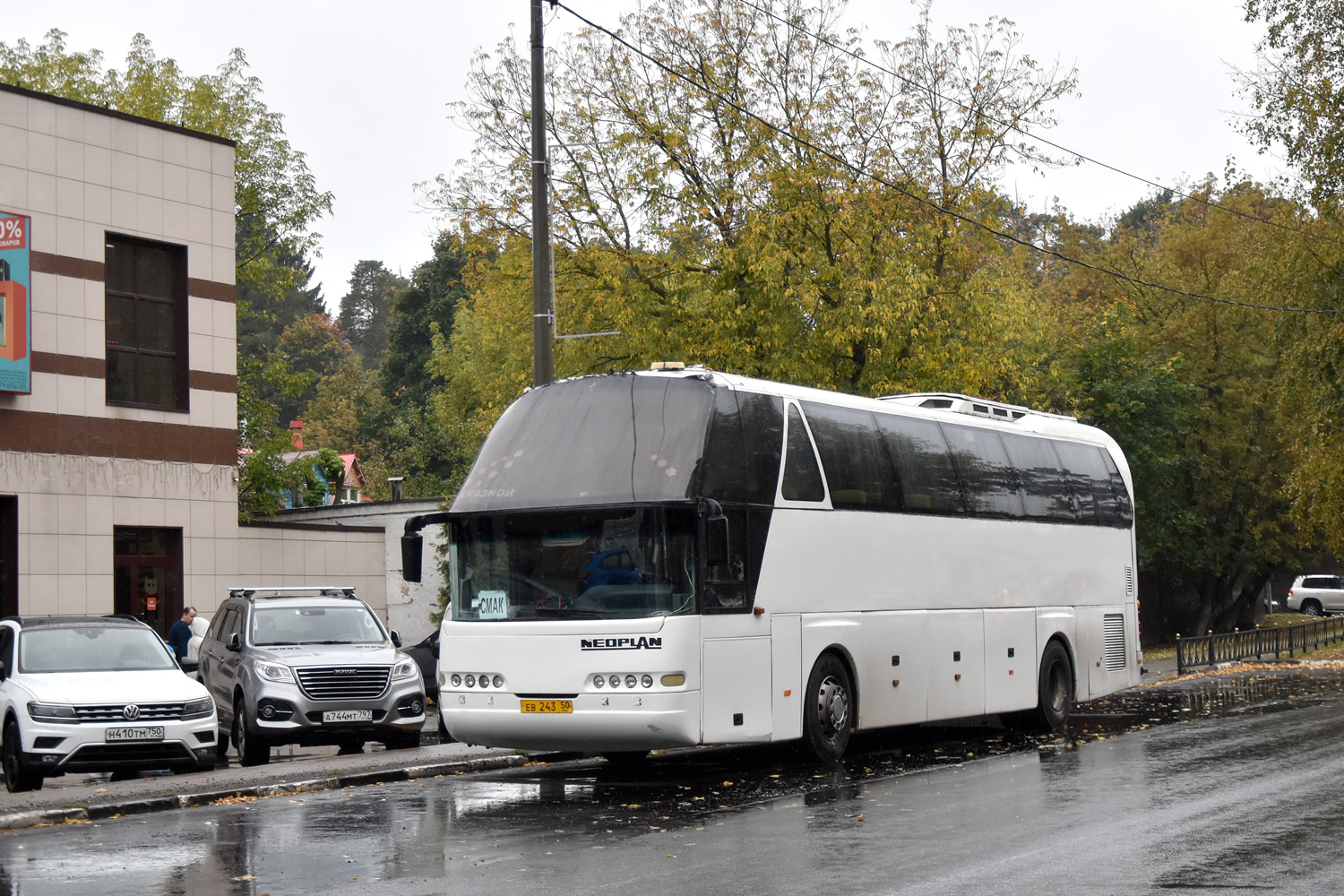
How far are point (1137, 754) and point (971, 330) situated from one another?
39.0ft

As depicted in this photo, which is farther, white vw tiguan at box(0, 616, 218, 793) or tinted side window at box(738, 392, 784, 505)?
white vw tiguan at box(0, 616, 218, 793)

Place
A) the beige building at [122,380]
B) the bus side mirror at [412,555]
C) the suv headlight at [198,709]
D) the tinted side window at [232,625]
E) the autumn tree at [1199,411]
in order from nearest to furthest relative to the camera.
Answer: the bus side mirror at [412,555], the suv headlight at [198,709], the tinted side window at [232,625], the beige building at [122,380], the autumn tree at [1199,411]

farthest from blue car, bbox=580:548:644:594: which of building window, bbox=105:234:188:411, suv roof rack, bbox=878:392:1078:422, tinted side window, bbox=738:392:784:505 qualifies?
building window, bbox=105:234:188:411

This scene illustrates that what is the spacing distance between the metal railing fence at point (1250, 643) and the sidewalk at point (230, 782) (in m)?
19.7

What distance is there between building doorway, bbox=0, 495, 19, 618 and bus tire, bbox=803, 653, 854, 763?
14.6 metres

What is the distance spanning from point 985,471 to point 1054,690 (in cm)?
327

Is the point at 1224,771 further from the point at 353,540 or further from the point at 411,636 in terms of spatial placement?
the point at 411,636

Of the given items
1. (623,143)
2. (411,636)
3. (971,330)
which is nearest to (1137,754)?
(971,330)

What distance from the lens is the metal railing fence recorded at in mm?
33562

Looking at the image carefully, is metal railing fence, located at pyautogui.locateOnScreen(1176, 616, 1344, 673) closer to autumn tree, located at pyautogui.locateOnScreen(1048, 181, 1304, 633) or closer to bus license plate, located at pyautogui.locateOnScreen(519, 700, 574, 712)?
autumn tree, located at pyautogui.locateOnScreen(1048, 181, 1304, 633)

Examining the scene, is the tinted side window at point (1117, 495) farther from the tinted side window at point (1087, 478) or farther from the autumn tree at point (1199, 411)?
the autumn tree at point (1199, 411)

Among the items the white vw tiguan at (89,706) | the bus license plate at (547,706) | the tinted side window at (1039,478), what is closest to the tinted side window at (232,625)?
the white vw tiguan at (89,706)

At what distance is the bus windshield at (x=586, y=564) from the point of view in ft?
45.0

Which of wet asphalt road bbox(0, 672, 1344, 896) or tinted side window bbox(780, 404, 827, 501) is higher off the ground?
tinted side window bbox(780, 404, 827, 501)
